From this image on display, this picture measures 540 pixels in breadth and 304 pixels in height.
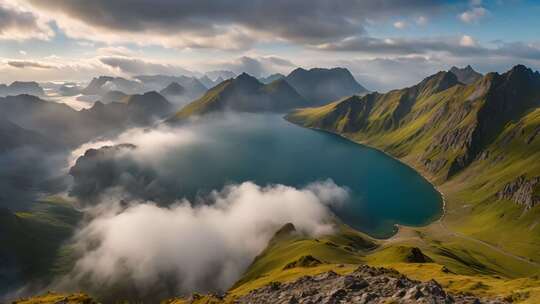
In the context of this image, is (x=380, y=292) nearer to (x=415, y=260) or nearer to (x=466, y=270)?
(x=415, y=260)

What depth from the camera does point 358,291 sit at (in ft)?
265

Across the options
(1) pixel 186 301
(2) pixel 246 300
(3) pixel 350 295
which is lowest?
(1) pixel 186 301

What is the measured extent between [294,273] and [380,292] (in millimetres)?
83864

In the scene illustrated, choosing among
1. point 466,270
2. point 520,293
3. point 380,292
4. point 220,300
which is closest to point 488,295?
point 520,293

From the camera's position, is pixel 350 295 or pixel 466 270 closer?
pixel 350 295

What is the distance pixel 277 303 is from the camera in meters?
89.9

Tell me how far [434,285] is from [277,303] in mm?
35055

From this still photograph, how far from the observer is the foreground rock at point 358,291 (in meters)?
70.4

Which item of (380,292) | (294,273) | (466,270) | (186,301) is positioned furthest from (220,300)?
(466,270)

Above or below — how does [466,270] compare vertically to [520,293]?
below

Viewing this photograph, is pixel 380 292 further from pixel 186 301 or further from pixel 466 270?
pixel 466 270

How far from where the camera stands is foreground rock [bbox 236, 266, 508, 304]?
231 ft

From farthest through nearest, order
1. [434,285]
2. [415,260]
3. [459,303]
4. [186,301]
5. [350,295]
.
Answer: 1. [415,260]
2. [186,301]
3. [350,295]
4. [434,285]
5. [459,303]

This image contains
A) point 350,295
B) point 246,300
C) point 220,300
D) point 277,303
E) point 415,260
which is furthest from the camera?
point 415,260
